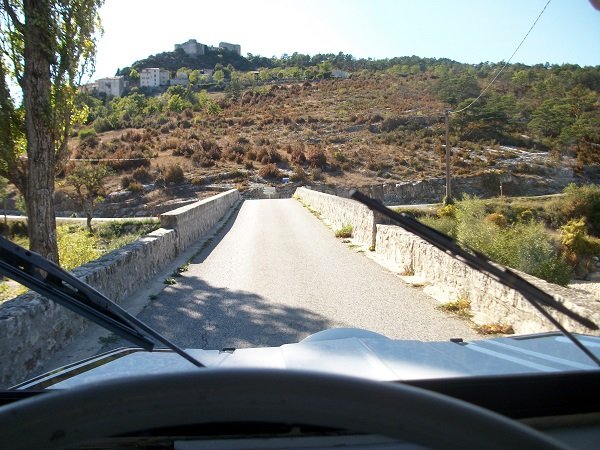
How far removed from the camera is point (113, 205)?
44000 mm

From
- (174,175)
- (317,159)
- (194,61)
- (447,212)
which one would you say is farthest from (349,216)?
(194,61)

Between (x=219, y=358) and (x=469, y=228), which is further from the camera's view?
(x=469, y=228)

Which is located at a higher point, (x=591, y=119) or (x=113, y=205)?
(x=591, y=119)

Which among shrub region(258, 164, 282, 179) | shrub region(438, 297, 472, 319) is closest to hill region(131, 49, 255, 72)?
shrub region(258, 164, 282, 179)

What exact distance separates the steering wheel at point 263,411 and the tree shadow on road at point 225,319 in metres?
5.06

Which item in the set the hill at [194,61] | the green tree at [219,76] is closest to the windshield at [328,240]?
the green tree at [219,76]

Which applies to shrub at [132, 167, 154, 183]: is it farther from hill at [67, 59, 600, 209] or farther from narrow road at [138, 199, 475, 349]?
narrow road at [138, 199, 475, 349]

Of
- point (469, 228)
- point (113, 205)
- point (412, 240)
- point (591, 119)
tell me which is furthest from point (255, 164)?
point (412, 240)

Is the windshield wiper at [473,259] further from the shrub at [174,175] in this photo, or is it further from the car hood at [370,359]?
the shrub at [174,175]

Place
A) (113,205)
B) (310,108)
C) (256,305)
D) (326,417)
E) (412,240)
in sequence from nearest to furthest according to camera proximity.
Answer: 1. (326,417)
2. (256,305)
3. (412,240)
4. (113,205)
5. (310,108)

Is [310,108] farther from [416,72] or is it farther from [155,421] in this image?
[155,421]

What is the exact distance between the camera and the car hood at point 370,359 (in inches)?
80.2

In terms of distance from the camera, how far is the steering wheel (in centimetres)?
90

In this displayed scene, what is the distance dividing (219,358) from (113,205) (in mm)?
44015
